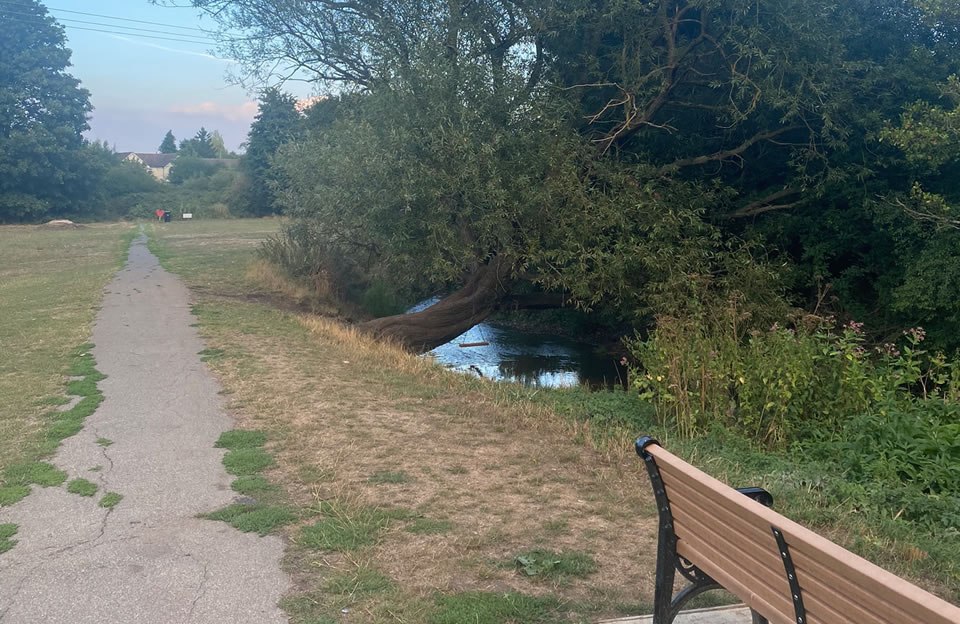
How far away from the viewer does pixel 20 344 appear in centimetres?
1153

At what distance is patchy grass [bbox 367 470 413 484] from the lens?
5547 millimetres

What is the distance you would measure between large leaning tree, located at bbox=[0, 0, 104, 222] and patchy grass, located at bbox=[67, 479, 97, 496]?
52.8m

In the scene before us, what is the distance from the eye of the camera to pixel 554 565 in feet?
13.4

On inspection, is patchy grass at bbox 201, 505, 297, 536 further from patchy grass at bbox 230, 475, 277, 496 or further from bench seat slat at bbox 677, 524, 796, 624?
bench seat slat at bbox 677, 524, 796, 624

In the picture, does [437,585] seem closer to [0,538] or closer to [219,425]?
[0,538]

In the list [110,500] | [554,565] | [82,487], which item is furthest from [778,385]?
[82,487]

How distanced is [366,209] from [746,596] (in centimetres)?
1211

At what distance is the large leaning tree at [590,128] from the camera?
13.5 m

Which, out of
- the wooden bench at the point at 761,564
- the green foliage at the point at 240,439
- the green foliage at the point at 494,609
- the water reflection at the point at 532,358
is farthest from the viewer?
the water reflection at the point at 532,358

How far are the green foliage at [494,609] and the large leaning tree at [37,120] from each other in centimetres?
5585

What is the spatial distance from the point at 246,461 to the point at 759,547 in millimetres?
4436

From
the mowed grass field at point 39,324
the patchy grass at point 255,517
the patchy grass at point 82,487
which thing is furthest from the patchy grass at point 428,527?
the mowed grass field at point 39,324

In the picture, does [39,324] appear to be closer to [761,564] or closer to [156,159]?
[761,564]

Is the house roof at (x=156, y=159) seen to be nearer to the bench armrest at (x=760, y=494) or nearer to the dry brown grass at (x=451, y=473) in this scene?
the dry brown grass at (x=451, y=473)
